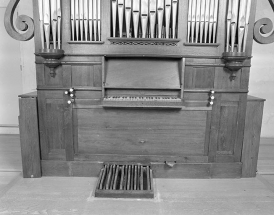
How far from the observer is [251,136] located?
9.89ft

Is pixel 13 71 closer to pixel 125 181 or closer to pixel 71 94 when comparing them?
pixel 71 94

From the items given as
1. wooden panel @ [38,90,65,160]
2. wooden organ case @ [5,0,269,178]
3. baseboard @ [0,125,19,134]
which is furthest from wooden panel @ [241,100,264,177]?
baseboard @ [0,125,19,134]

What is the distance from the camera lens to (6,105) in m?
4.87

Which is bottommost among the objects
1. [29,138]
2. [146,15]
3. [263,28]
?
[29,138]

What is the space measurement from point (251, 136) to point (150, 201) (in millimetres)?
1508

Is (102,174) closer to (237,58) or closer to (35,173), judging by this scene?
(35,173)

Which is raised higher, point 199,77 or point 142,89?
point 199,77

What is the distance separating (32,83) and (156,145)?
119 inches

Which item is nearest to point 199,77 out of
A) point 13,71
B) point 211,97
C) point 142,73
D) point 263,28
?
point 211,97

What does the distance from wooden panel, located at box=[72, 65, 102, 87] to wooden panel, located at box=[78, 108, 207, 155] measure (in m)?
0.33

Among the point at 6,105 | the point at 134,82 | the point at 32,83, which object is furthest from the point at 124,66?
the point at 6,105

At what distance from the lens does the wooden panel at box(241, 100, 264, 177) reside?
296 centimetres

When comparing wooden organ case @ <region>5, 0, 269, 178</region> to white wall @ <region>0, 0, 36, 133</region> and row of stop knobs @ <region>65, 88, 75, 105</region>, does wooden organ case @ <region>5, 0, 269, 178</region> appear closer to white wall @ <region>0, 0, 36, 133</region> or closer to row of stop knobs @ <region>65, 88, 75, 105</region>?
row of stop knobs @ <region>65, 88, 75, 105</region>

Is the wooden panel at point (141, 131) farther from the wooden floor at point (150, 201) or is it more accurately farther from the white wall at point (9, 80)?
the white wall at point (9, 80)
